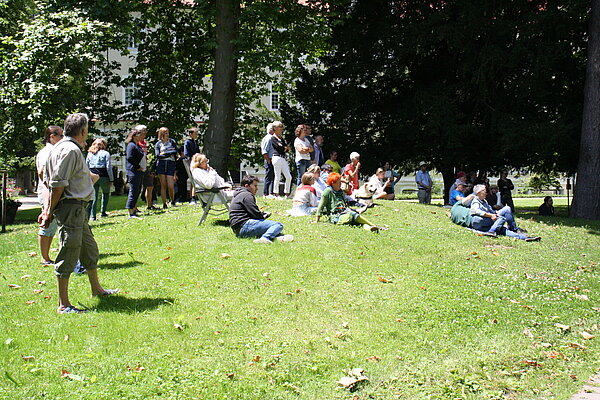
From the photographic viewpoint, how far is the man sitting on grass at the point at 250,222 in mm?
10398

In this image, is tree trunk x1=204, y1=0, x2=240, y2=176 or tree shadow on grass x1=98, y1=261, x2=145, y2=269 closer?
tree shadow on grass x1=98, y1=261, x2=145, y2=269

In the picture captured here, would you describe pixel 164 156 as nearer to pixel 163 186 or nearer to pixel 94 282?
pixel 163 186

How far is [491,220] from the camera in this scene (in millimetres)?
13344

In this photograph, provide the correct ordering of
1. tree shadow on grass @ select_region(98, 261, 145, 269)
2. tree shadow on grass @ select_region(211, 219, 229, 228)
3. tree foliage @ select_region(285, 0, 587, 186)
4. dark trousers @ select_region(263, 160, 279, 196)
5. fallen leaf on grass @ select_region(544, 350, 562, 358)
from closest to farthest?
fallen leaf on grass @ select_region(544, 350, 562, 358)
tree shadow on grass @ select_region(98, 261, 145, 269)
tree shadow on grass @ select_region(211, 219, 229, 228)
dark trousers @ select_region(263, 160, 279, 196)
tree foliage @ select_region(285, 0, 587, 186)

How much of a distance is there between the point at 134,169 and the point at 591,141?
1418cm

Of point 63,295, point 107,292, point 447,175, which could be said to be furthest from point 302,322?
point 447,175

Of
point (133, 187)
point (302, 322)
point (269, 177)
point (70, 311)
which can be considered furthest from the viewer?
point (269, 177)

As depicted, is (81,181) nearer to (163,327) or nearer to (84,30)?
(163,327)

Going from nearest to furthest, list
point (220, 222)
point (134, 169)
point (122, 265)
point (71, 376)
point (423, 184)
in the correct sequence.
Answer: point (71, 376) → point (122, 265) → point (220, 222) → point (134, 169) → point (423, 184)

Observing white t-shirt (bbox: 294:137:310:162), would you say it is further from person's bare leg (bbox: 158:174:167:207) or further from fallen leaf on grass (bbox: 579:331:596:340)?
fallen leaf on grass (bbox: 579:331:596:340)

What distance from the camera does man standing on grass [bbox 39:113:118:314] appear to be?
6496 millimetres

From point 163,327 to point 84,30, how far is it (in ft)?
46.9

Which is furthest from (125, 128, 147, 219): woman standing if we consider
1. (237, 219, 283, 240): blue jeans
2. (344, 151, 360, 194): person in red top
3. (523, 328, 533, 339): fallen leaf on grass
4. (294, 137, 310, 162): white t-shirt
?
(523, 328, 533, 339): fallen leaf on grass

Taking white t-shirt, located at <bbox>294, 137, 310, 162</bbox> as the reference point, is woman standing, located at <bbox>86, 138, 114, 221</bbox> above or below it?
below
